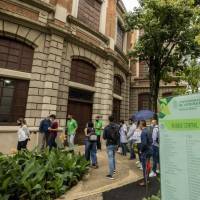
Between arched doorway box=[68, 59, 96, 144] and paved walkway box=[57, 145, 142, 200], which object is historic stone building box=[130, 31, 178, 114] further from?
paved walkway box=[57, 145, 142, 200]

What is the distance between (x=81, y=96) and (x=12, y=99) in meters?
4.58

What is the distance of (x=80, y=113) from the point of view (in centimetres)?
1489

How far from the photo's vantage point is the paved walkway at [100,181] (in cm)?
607

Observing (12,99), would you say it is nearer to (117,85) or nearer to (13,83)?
(13,83)

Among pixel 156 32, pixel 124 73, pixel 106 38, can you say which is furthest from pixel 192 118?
pixel 124 73

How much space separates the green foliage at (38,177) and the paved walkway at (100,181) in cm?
27

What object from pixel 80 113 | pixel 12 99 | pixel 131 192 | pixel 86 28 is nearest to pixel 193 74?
pixel 86 28

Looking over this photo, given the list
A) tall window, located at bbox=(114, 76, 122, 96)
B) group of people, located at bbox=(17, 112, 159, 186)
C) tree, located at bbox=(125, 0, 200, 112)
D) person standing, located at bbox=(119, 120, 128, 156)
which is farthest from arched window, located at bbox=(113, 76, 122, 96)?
person standing, located at bbox=(119, 120, 128, 156)

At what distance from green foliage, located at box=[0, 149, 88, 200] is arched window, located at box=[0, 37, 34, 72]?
549cm

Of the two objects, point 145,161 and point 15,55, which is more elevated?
point 15,55

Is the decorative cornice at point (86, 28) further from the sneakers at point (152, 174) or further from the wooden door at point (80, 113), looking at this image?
the sneakers at point (152, 174)

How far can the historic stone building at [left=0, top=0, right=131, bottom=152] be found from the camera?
37.1 ft

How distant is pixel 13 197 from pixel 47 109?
6.86 m

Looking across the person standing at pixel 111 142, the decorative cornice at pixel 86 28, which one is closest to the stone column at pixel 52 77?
the decorative cornice at pixel 86 28
